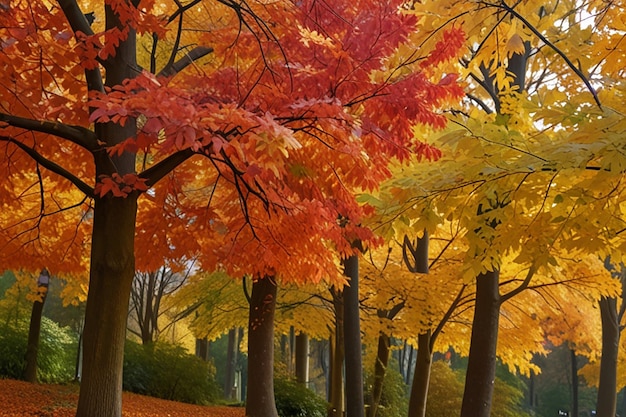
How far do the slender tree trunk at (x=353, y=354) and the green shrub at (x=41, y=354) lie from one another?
32.6 ft

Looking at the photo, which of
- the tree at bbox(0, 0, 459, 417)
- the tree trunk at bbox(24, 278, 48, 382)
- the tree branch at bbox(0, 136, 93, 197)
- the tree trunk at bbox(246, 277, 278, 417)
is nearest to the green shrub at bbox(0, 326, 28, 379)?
the tree trunk at bbox(24, 278, 48, 382)

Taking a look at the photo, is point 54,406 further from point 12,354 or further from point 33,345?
point 12,354

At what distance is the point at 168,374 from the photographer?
50.9 ft

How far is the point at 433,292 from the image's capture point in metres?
12.0

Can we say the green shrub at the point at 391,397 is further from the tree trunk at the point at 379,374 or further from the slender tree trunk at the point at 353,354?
the slender tree trunk at the point at 353,354

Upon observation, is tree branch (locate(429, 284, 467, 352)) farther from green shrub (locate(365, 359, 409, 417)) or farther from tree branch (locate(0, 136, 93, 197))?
tree branch (locate(0, 136, 93, 197))

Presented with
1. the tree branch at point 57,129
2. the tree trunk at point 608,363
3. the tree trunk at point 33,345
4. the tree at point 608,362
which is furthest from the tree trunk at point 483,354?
the tree trunk at point 33,345

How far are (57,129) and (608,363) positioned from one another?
51.6 feet

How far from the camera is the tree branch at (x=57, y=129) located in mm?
5201

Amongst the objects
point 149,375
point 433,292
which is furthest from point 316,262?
point 149,375

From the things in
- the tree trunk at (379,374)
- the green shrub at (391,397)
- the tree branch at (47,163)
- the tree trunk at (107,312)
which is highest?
the tree branch at (47,163)

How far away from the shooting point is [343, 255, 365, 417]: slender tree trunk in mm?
9133

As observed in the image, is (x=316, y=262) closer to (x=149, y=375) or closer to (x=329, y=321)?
(x=329, y=321)

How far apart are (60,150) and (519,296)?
10.4m
